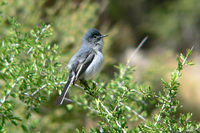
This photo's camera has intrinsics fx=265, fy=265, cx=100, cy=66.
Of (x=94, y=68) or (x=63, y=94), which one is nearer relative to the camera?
(x=63, y=94)

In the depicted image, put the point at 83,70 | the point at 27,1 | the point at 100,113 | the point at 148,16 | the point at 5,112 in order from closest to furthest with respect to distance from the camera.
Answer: the point at 100,113
the point at 5,112
the point at 83,70
the point at 27,1
the point at 148,16

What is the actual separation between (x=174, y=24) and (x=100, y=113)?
13.3 m

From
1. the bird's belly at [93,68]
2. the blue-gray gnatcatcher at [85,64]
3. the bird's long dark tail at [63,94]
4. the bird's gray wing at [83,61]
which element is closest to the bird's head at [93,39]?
the blue-gray gnatcatcher at [85,64]

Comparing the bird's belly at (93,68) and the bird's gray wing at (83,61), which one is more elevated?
the bird's gray wing at (83,61)

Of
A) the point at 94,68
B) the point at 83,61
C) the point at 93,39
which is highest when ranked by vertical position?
the point at 93,39

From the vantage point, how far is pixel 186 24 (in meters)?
14.8

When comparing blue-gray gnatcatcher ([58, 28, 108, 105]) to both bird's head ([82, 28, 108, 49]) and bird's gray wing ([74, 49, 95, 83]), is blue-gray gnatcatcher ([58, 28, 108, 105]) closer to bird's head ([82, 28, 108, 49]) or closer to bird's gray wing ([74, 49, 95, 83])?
bird's gray wing ([74, 49, 95, 83])

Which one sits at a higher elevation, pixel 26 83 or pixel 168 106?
pixel 26 83

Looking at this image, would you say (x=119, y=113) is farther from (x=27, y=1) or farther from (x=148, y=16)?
(x=148, y=16)

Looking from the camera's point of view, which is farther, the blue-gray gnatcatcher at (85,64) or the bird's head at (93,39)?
the bird's head at (93,39)

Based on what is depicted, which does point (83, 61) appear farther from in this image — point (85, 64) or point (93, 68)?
point (93, 68)

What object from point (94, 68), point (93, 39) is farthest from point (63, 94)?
point (93, 39)

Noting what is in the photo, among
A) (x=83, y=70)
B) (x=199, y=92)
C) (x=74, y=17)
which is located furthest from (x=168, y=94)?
(x=199, y=92)

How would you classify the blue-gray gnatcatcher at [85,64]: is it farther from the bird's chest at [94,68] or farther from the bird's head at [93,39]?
the bird's head at [93,39]
